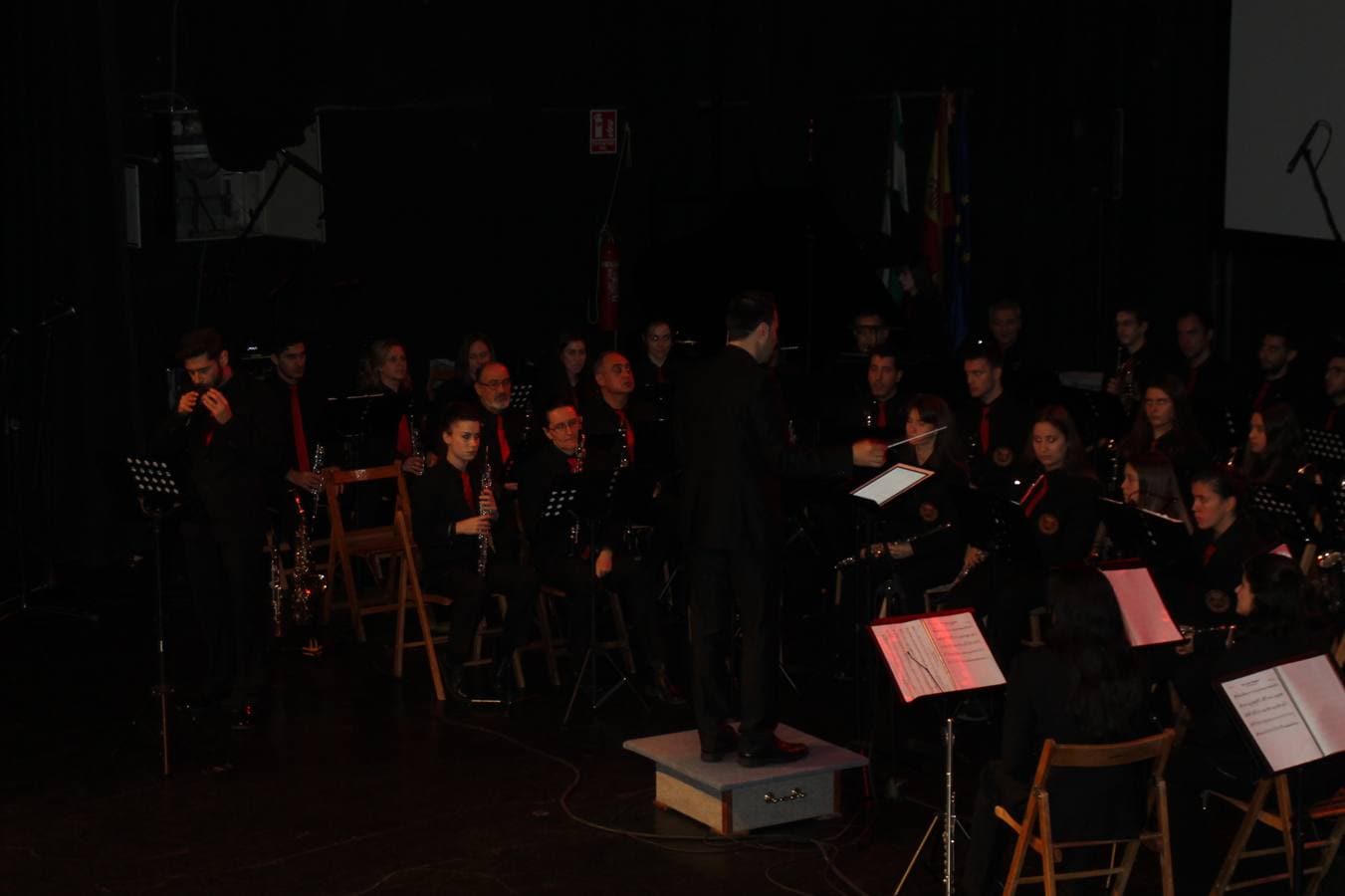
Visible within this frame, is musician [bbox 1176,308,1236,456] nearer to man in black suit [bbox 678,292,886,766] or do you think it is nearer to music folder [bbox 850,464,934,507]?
music folder [bbox 850,464,934,507]

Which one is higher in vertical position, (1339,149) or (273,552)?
(1339,149)

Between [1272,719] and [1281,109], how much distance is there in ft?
23.7

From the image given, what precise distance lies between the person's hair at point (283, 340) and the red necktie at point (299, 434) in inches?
10.6

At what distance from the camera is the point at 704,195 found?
1226 centimetres

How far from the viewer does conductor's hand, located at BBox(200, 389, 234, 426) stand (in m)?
6.73

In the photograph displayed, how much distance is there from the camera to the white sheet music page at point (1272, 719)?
14.8 feet

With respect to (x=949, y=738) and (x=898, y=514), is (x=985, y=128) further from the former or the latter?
(x=949, y=738)

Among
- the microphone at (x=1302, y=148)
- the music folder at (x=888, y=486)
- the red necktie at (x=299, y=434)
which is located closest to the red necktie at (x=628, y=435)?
the red necktie at (x=299, y=434)

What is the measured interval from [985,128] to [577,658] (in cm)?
636

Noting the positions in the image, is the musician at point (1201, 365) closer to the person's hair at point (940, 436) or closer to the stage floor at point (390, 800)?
the person's hair at point (940, 436)

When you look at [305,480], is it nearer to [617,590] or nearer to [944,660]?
[617,590]

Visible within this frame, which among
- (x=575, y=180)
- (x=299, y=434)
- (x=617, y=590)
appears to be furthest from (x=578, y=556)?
(x=575, y=180)

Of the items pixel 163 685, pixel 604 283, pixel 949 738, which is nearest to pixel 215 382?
pixel 163 685

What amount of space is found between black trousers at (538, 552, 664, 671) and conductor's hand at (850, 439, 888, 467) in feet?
7.42
